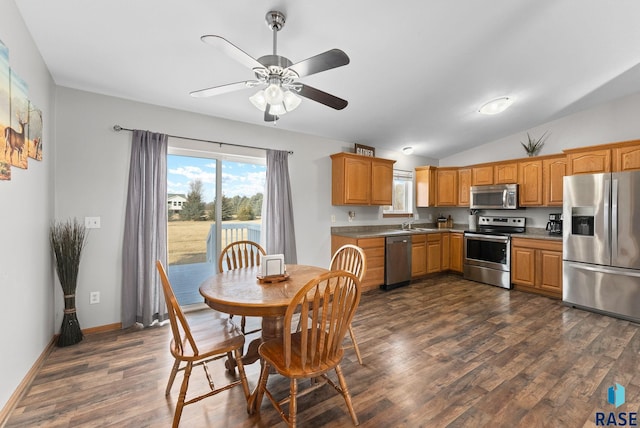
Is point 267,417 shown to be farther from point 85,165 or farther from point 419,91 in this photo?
point 419,91

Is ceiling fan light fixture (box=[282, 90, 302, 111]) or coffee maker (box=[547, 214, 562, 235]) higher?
ceiling fan light fixture (box=[282, 90, 302, 111])

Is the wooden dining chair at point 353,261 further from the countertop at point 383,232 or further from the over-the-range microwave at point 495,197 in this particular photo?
the over-the-range microwave at point 495,197

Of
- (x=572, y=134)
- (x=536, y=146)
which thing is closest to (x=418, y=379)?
(x=536, y=146)

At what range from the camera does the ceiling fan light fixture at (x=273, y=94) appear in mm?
1704

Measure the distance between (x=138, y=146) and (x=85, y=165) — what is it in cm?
51

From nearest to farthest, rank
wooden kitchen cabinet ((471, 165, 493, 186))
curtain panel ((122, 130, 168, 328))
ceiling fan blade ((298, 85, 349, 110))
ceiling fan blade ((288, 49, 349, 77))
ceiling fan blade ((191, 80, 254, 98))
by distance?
ceiling fan blade ((288, 49, 349, 77))
ceiling fan blade ((191, 80, 254, 98))
ceiling fan blade ((298, 85, 349, 110))
curtain panel ((122, 130, 168, 328))
wooden kitchen cabinet ((471, 165, 493, 186))

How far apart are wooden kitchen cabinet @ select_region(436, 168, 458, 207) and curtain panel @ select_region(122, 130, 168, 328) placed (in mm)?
4950

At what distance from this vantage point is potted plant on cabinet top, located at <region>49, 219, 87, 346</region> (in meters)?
2.50

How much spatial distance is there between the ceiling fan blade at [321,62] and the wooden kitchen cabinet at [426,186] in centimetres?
449

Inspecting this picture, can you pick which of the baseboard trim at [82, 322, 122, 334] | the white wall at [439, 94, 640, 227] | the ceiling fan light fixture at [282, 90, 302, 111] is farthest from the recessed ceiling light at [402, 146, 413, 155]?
the baseboard trim at [82, 322, 122, 334]

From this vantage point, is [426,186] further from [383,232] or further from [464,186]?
[383,232]

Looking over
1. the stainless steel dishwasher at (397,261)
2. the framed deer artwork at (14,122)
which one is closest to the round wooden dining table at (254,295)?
the framed deer artwork at (14,122)

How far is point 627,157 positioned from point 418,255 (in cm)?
289

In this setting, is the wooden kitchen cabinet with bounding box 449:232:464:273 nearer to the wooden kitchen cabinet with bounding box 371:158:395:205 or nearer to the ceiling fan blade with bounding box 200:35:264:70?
the wooden kitchen cabinet with bounding box 371:158:395:205
